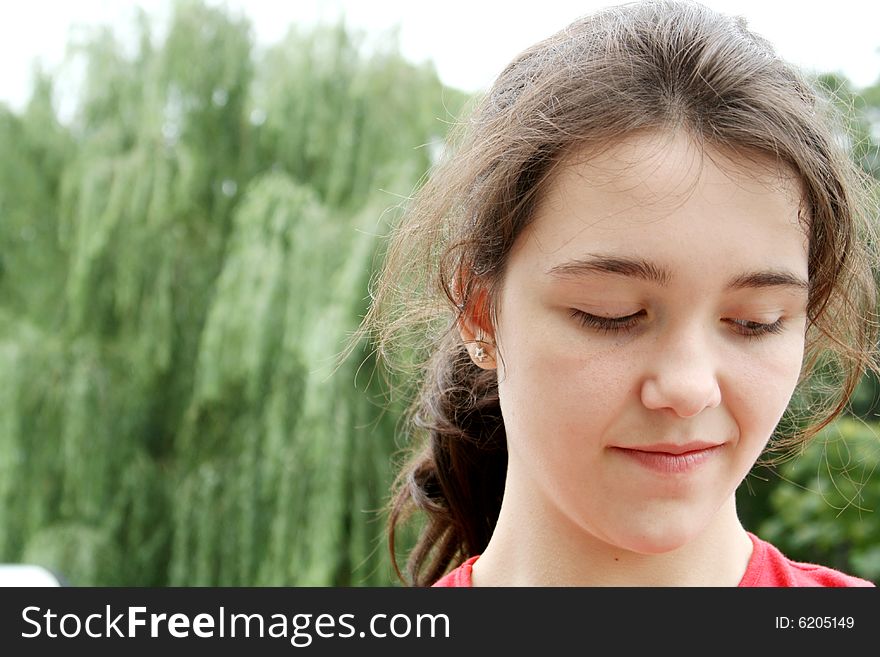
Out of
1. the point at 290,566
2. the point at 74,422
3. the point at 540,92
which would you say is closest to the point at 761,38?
the point at 540,92

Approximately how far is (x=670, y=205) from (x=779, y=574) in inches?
13.2

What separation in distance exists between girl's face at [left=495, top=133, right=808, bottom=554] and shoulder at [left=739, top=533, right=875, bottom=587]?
0.41ft

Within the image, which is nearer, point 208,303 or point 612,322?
point 612,322

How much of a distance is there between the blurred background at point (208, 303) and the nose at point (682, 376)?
259 cm

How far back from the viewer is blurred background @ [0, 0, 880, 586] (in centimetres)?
338

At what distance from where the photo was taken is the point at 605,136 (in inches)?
26.6

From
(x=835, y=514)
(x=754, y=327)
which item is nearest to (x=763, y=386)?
(x=754, y=327)

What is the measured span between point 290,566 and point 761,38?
2.90m

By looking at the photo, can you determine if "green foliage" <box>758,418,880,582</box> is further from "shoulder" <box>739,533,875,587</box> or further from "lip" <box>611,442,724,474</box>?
"lip" <box>611,442,724,474</box>

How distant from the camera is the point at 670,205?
64 centimetres

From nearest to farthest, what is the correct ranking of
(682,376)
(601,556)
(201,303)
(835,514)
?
(682,376) < (601,556) < (835,514) < (201,303)

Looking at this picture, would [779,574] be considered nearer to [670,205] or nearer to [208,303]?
[670,205]
